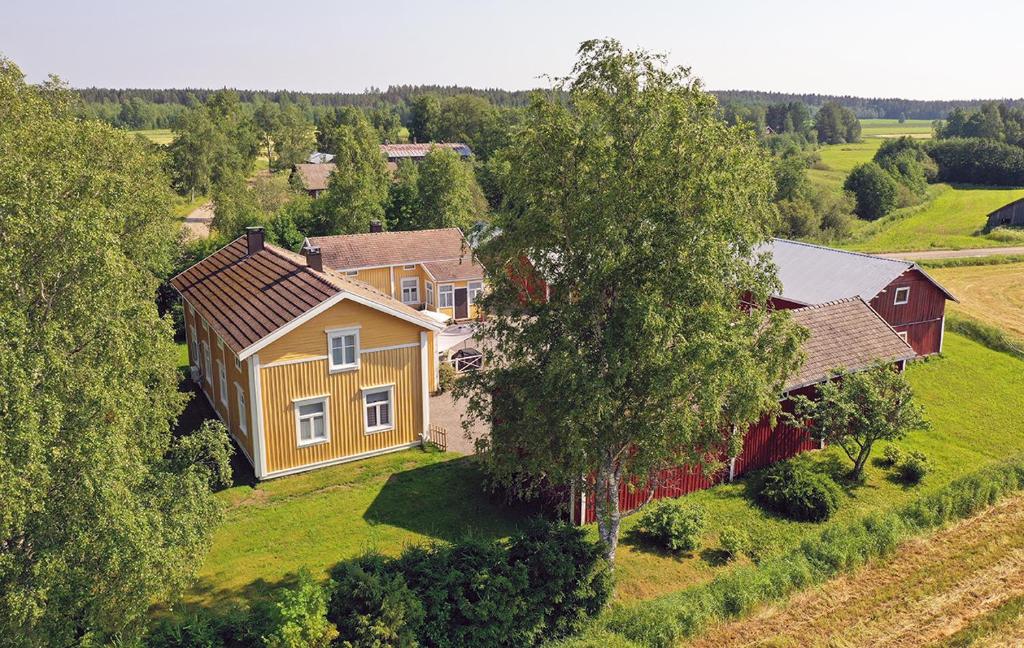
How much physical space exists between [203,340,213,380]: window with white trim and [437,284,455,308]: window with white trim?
1422 centimetres

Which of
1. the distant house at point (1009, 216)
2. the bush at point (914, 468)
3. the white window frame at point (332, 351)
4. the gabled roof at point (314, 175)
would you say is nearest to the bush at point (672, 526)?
the bush at point (914, 468)

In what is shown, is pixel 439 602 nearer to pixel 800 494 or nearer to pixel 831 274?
pixel 800 494

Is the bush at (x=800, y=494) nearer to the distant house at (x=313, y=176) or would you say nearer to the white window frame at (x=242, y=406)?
the white window frame at (x=242, y=406)

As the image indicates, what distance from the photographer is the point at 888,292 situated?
32.4 meters

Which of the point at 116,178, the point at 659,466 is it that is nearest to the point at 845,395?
the point at 659,466

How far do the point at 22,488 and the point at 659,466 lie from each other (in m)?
11.0

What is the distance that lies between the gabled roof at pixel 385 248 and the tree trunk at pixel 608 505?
24145 mm

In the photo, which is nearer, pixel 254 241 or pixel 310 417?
pixel 310 417

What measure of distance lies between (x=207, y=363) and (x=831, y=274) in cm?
2845

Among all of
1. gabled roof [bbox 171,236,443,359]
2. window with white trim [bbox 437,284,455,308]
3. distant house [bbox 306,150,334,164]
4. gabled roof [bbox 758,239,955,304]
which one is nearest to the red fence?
gabled roof [bbox 171,236,443,359]

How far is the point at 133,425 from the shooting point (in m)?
11.3

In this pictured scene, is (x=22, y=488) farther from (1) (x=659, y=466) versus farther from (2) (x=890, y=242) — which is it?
(2) (x=890, y=242)

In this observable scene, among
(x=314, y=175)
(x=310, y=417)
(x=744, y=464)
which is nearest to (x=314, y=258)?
(x=310, y=417)

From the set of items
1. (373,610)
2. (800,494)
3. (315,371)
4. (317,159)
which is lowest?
(800,494)
